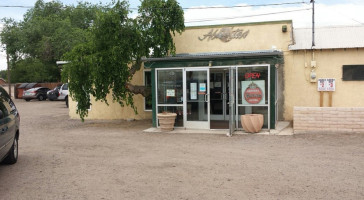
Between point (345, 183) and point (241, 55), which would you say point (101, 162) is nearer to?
point (345, 183)

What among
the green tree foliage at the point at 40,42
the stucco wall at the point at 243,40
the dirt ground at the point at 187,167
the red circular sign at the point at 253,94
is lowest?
the dirt ground at the point at 187,167

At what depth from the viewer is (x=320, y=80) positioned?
14172mm

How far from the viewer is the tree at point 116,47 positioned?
42.6 feet

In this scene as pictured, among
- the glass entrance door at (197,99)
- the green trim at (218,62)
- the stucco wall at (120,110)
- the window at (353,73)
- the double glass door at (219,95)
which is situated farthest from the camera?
the stucco wall at (120,110)

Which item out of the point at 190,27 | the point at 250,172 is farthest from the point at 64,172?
the point at 190,27

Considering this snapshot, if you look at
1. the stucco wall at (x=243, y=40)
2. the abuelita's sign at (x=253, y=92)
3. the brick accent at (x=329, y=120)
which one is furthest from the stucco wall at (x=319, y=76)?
the brick accent at (x=329, y=120)

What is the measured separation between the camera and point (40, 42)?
120 ft

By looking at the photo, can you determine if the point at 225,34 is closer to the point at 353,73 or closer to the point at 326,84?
the point at 326,84

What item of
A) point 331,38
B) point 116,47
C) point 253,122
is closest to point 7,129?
point 116,47

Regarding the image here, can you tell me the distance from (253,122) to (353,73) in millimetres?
5085

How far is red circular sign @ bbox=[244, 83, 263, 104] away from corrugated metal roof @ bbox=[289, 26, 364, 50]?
3.26 metres

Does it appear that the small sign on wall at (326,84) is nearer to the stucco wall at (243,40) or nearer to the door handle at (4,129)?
the stucco wall at (243,40)

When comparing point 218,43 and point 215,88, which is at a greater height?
point 218,43

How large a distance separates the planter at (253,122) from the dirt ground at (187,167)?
21.1 inches
